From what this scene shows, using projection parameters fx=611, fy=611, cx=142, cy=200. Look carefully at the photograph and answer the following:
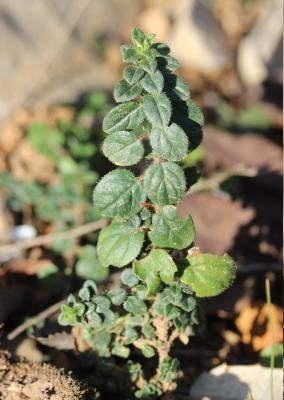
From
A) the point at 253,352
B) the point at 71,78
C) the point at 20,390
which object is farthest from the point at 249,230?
the point at 71,78

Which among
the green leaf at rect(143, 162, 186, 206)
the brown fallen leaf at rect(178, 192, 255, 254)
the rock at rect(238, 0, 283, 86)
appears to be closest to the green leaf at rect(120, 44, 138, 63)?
the green leaf at rect(143, 162, 186, 206)

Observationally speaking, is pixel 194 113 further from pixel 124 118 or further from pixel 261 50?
pixel 261 50

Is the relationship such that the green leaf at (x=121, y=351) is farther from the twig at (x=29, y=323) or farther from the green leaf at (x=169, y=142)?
the green leaf at (x=169, y=142)

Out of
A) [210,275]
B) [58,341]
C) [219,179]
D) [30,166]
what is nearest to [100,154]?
[30,166]

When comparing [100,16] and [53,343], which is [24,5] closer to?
[100,16]

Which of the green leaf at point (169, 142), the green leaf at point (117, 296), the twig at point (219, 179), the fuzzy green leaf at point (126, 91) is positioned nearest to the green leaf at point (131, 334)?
the green leaf at point (117, 296)

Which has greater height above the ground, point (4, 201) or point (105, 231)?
point (105, 231)

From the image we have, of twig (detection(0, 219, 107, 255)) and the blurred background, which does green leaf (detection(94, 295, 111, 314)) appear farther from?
twig (detection(0, 219, 107, 255))
